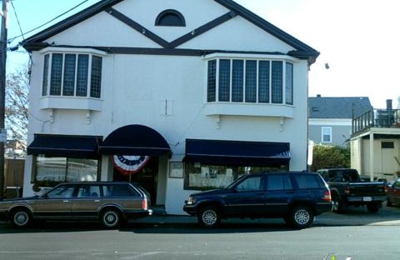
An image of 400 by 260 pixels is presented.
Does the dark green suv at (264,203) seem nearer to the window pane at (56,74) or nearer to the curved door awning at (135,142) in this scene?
the curved door awning at (135,142)

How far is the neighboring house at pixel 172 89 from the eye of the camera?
757 inches

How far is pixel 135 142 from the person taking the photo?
18297mm

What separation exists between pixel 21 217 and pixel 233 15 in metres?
11.2

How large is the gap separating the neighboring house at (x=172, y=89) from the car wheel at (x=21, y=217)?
391cm

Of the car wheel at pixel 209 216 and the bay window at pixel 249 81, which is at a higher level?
the bay window at pixel 249 81

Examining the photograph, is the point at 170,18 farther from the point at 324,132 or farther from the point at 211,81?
the point at 324,132

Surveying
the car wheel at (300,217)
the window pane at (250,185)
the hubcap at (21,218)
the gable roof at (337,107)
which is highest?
the gable roof at (337,107)

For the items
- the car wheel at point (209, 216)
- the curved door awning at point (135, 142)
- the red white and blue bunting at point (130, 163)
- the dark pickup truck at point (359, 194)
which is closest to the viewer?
the car wheel at point (209, 216)

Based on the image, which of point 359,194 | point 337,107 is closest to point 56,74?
point 359,194

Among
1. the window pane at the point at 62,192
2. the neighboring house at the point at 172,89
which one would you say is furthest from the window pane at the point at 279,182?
the window pane at the point at 62,192

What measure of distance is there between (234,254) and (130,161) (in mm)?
8856

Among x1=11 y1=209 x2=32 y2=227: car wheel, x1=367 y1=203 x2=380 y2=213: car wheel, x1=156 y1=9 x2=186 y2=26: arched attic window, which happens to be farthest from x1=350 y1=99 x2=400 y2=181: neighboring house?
x1=11 y1=209 x2=32 y2=227: car wheel

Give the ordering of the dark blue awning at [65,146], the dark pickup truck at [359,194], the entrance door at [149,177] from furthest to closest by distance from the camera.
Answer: the entrance door at [149,177]
the dark pickup truck at [359,194]
the dark blue awning at [65,146]

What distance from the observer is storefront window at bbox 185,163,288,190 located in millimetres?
19500
